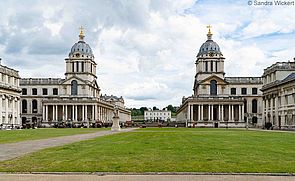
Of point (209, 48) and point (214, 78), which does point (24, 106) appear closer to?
point (214, 78)

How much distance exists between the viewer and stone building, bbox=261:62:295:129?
9383 cm

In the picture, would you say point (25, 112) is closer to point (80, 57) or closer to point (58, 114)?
point (58, 114)

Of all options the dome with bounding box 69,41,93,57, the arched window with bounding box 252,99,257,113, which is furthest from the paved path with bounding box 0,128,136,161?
the arched window with bounding box 252,99,257,113

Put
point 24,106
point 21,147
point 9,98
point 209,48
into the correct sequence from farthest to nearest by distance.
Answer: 1. point 24,106
2. point 209,48
3. point 9,98
4. point 21,147

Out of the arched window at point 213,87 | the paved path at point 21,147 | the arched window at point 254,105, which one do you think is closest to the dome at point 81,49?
the arched window at point 213,87

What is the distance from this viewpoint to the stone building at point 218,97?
138125 millimetres

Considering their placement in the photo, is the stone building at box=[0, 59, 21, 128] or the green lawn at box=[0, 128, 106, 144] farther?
the stone building at box=[0, 59, 21, 128]

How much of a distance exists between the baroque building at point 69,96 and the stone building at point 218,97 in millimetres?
35001

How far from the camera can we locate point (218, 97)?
460ft

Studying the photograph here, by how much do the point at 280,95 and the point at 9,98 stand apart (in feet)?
231

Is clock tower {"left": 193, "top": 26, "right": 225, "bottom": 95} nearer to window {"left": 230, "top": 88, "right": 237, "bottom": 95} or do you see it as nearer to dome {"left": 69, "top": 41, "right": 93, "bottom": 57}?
window {"left": 230, "top": 88, "right": 237, "bottom": 95}

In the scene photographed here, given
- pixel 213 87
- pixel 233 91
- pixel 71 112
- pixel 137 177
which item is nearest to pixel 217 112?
pixel 213 87

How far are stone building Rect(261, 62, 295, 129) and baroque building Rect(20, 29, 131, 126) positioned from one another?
5602 cm

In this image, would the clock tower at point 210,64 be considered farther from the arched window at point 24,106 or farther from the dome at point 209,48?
the arched window at point 24,106
